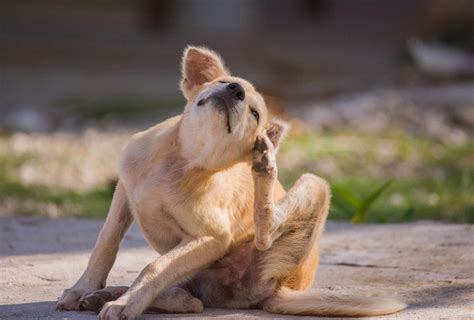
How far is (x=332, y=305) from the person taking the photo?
14.3ft

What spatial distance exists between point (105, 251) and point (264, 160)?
87 cm

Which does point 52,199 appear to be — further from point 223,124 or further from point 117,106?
point 117,106

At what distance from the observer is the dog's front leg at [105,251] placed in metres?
4.49

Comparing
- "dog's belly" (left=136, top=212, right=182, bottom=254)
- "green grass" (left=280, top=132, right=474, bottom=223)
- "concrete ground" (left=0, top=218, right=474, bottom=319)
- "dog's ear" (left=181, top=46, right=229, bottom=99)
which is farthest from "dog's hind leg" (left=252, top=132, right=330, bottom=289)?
"green grass" (left=280, top=132, right=474, bottom=223)

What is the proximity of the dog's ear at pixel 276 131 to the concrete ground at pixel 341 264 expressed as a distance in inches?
28.9

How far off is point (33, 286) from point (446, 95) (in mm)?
7396

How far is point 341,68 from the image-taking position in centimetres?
1489

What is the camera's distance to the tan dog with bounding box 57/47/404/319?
13.9 ft

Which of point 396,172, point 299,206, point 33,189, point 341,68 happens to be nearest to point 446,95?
point 396,172

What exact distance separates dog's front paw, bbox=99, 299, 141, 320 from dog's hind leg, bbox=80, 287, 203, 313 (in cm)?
22

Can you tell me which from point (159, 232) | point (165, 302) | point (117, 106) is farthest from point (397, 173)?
point (165, 302)

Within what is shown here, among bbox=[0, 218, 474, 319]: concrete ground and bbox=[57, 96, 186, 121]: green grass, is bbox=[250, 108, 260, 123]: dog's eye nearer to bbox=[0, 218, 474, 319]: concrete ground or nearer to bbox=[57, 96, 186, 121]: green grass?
bbox=[0, 218, 474, 319]: concrete ground

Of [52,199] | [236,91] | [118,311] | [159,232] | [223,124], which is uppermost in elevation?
[236,91]

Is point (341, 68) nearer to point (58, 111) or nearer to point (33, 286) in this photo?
point (58, 111)
